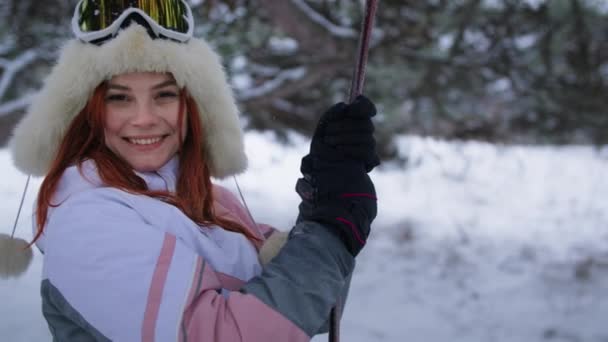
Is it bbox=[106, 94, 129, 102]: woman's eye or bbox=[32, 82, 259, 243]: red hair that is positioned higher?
bbox=[106, 94, 129, 102]: woman's eye

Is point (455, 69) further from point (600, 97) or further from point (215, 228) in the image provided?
point (215, 228)

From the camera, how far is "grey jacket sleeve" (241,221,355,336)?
3.38ft

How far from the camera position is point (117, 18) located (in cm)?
134

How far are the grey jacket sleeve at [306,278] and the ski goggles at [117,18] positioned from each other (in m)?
0.64

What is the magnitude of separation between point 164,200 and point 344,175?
16.6 inches

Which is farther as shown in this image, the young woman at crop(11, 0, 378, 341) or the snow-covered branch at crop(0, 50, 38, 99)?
the snow-covered branch at crop(0, 50, 38, 99)

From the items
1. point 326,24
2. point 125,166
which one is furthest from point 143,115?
point 326,24

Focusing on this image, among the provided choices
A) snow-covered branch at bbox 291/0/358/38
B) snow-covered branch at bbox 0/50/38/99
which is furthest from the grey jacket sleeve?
snow-covered branch at bbox 0/50/38/99

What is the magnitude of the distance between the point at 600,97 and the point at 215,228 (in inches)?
145

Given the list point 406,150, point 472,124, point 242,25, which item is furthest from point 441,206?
point 242,25

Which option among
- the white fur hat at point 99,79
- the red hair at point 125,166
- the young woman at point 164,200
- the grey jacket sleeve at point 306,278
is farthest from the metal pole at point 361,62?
the white fur hat at point 99,79

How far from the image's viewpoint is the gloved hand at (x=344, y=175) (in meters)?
1.17

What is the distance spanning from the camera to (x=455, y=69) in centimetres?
427

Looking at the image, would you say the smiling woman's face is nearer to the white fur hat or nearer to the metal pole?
the white fur hat
